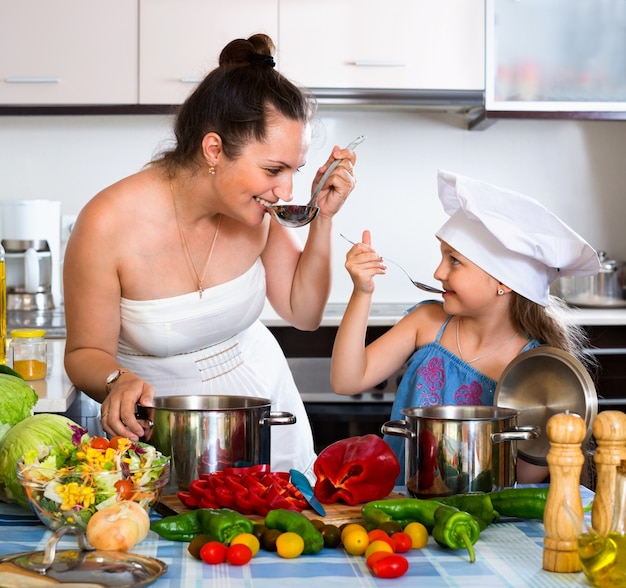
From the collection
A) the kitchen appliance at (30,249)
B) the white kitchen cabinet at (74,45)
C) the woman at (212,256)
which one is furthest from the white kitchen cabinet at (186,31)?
the woman at (212,256)

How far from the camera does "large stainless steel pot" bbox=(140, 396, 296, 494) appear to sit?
1.21 metres

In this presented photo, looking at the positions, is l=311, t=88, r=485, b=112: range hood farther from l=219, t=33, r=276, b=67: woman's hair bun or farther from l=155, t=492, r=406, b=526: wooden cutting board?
l=155, t=492, r=406, b=526: wooden cutting board

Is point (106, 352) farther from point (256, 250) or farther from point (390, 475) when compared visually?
point (390, 475)

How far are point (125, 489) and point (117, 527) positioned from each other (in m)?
0.09

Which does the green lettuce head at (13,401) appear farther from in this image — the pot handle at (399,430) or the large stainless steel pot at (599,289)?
the large stainless steel pot at (599,289)

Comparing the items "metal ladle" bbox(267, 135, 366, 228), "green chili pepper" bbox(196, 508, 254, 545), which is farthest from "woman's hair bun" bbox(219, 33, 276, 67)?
"green chili pepper" bbox(196, 508, 254, 545)

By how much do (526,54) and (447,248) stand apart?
68.4 inches

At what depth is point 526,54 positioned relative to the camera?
10.8 feet

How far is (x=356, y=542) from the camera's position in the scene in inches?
41.2

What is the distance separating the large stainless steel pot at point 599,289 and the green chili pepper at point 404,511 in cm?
229

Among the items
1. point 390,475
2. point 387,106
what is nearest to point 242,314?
point 390,475

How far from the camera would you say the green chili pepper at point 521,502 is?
1177 millimetres

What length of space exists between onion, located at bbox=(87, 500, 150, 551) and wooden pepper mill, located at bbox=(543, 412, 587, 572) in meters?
0.46

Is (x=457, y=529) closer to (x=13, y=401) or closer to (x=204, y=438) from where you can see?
(x=204, y=438)
